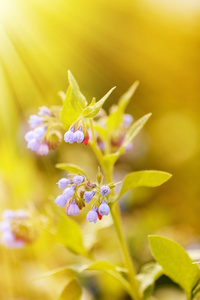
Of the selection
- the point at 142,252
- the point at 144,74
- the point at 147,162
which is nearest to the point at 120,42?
the point at 144,74

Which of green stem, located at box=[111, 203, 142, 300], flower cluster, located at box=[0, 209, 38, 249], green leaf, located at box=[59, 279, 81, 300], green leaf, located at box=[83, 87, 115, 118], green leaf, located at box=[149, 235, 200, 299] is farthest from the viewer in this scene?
flower cluster, located at box=[0, 209, 38, 249]

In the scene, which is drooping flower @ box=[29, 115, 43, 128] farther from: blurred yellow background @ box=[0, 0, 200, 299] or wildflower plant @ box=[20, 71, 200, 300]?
blurred yellow background @ box=[0, 0, 200, 299]

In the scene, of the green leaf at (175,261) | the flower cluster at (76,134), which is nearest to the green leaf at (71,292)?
the green leaf at (175,261)

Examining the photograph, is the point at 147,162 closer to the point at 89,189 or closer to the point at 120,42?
the point at 120,42

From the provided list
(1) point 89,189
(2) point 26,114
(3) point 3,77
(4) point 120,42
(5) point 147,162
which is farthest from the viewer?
(4) point 120,42

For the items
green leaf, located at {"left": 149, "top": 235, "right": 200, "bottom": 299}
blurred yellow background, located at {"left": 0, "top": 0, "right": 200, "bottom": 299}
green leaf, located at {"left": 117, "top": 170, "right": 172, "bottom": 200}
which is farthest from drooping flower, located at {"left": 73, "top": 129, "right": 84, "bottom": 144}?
blurred yellow background, located at {"left": 0, "top": 0, "right": 200, "bottom": 299}

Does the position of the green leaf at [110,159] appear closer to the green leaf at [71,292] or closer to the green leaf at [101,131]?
the green leaf at [101,131]
